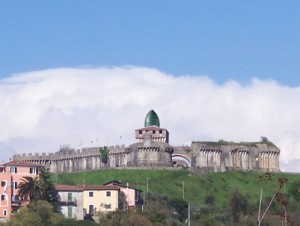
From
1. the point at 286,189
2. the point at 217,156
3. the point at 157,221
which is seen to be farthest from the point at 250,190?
the point at 157,221

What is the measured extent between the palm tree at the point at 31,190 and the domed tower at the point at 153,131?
55014 millimetres

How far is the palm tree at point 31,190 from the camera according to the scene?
117081 mm

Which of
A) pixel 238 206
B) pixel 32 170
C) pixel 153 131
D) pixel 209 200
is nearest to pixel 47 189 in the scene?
pixel 32 170

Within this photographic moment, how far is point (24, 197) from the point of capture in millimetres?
118562

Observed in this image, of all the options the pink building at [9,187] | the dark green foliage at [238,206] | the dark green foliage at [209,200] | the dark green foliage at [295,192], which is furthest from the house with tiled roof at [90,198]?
the dark green foliage at [295,192]

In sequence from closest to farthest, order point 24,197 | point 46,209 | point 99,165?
point 46,209
point 24,197
point 99,165

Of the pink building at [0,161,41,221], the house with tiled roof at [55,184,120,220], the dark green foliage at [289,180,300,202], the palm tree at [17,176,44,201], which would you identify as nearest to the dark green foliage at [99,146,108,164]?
the dark green foliage at [289,180,300,202]

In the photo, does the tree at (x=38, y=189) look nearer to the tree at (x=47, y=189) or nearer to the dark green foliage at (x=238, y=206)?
the tree at (x=47, y=189)

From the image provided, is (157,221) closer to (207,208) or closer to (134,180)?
(207,208)

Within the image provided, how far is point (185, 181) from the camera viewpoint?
519ft

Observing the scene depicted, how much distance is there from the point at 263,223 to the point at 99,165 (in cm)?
5730

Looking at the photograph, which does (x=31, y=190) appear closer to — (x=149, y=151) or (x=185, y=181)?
(x=185, y=181)

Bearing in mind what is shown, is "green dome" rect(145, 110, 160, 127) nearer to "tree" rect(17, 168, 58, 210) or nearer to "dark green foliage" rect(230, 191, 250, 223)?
"dark green foliage" rect(230, 191, 250, 223)

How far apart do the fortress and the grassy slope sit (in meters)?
4.61
